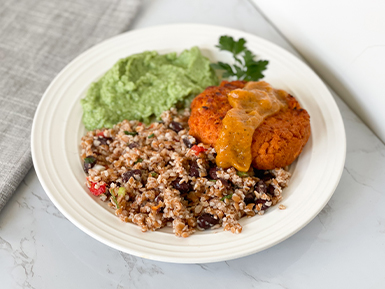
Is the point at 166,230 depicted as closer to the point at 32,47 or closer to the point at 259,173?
the point at 259,173

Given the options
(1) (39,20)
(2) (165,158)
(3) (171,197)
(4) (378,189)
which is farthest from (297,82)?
(1) (39,20)

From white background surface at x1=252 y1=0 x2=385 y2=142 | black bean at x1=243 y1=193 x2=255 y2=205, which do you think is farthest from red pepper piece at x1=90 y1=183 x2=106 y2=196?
white background surface at x1=252 y1=0 x2=385 y2=142

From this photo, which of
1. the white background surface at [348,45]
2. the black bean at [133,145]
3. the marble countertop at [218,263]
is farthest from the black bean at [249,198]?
the white background surface at [348,45]

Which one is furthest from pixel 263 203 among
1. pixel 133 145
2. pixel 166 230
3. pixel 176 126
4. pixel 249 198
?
pixel 133 145

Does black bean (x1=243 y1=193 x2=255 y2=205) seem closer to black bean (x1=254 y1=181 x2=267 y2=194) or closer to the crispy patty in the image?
black bean (x1=254 y1=181 x2=267 y2=194)

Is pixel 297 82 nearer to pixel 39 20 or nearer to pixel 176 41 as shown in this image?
pixel 176 41

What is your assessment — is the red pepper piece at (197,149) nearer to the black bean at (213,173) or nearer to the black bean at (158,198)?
the black bean at (213,173)
